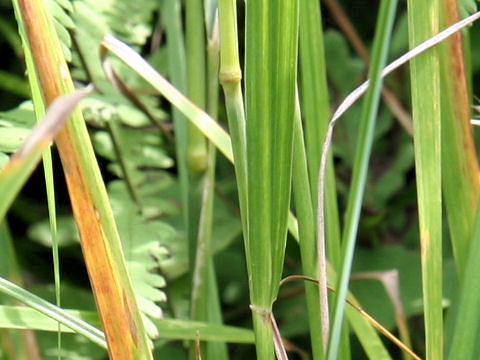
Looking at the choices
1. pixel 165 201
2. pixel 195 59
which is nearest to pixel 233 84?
pixel 195 59

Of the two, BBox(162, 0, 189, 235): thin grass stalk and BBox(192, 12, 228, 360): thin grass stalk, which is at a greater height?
BBox(162, 0, 189, 235): thin grass stalk

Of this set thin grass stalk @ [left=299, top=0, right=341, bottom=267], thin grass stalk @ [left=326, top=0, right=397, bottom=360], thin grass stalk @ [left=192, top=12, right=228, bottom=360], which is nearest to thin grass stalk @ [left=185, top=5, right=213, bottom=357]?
thin grass stalk @ [left=192, top=12, right=228, bottom=360]

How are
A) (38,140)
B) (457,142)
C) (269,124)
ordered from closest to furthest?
(38,140)
(269,124)
(457,142)

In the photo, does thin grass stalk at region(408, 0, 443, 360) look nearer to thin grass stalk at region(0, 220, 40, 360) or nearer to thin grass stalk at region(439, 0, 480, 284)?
thin grass stalk at region(439, 0, 480, 284)

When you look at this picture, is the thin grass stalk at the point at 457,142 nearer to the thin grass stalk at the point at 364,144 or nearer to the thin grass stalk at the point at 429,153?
the thin grass stalk at the point at 429,153

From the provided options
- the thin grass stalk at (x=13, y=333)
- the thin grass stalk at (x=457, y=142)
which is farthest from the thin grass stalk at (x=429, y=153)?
the thin grass stalk at (x=13, y=333)

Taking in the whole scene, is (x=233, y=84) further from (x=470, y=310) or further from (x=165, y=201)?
(x=165, y=201)

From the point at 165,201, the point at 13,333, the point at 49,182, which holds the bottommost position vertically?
the point at 13,333
